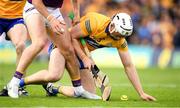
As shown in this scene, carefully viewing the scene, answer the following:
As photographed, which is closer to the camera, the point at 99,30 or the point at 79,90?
the point at 99,30

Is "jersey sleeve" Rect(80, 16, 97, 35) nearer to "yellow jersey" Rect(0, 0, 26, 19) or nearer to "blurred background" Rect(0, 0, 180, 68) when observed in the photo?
"yellow jersey" Rect(0, 0, 26, 19)

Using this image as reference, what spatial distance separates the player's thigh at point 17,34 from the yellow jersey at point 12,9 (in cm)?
27

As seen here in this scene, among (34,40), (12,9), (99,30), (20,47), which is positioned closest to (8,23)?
(12,9)

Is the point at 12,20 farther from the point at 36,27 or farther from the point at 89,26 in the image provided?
the point at 89,26

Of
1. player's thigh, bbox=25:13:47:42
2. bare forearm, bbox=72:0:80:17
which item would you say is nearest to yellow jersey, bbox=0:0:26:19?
bare forearm, bbox=72:0:80:17

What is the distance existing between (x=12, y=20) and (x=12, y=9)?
22 cm

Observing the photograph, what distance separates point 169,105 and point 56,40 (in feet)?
7.18

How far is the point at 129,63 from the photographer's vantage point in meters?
11.5

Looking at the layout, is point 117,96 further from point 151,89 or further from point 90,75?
point 151,89

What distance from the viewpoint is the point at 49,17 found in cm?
1092

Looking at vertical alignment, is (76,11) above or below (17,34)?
above

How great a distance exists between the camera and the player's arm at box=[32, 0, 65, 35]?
1088 centimetres

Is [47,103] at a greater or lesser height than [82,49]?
lesser

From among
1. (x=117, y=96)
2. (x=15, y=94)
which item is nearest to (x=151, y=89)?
(x=117, y=96)
